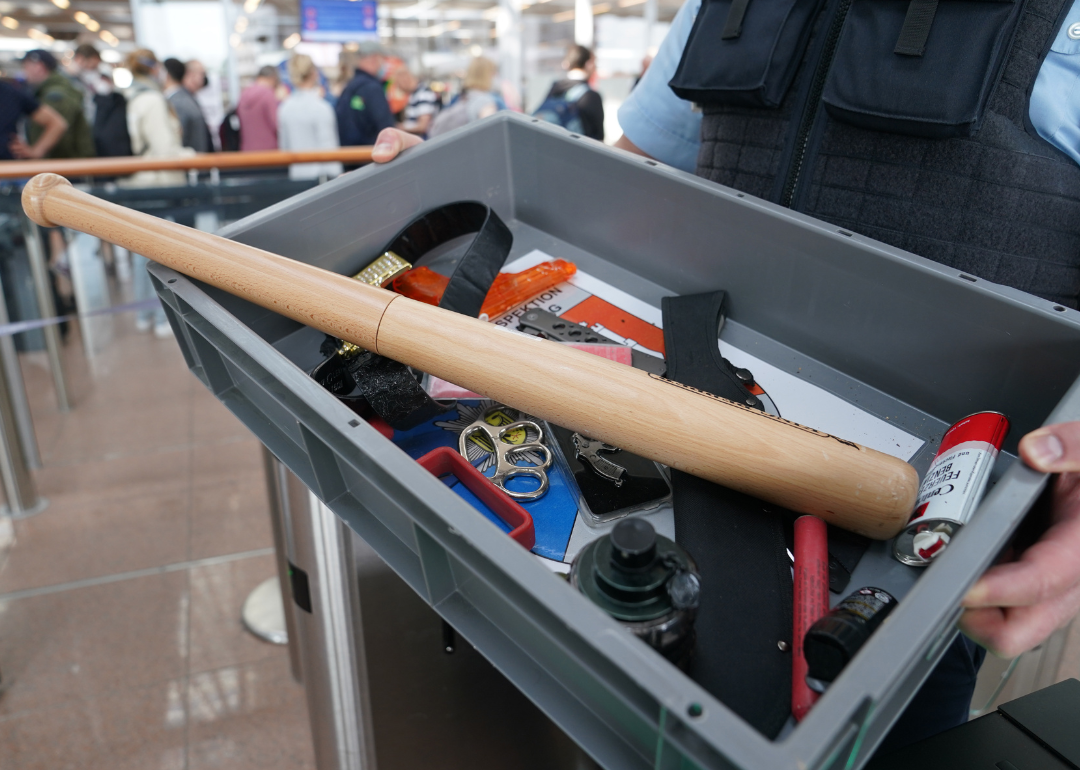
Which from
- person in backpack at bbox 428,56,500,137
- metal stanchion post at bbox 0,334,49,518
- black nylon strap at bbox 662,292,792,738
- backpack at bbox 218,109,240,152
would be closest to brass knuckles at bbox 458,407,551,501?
black nylon strap at bbox 662,292,792,738

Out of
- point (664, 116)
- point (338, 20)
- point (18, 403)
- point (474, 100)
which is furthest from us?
point (338, 20)

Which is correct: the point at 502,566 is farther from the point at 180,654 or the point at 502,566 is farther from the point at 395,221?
the point at 180,654

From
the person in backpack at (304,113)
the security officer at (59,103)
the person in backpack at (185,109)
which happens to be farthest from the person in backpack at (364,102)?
the security officer at (59,103)

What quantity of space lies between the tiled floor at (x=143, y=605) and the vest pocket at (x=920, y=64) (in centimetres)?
130

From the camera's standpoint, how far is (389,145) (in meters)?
0.87

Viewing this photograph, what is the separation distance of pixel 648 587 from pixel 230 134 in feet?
14.5

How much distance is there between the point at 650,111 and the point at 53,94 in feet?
10.0

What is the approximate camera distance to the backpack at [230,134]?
4.12 meters

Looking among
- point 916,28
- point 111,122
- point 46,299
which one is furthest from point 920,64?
point 111,122

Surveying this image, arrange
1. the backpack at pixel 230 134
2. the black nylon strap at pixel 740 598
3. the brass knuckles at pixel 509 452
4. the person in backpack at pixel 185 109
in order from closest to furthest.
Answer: the black nylon strap at pixel 740 598 < the brass knuckles at pixel 509 452 < the person in backpack at pixel 185 109 < the backpack at pixel 230 134

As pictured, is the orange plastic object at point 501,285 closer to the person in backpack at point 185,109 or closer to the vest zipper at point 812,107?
the vest zipper at point 812,107

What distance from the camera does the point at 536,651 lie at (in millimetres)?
459

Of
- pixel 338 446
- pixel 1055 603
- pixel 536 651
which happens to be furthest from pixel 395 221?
pixel 1055 603

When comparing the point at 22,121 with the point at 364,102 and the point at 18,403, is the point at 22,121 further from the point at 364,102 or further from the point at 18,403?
the point at 18,403
